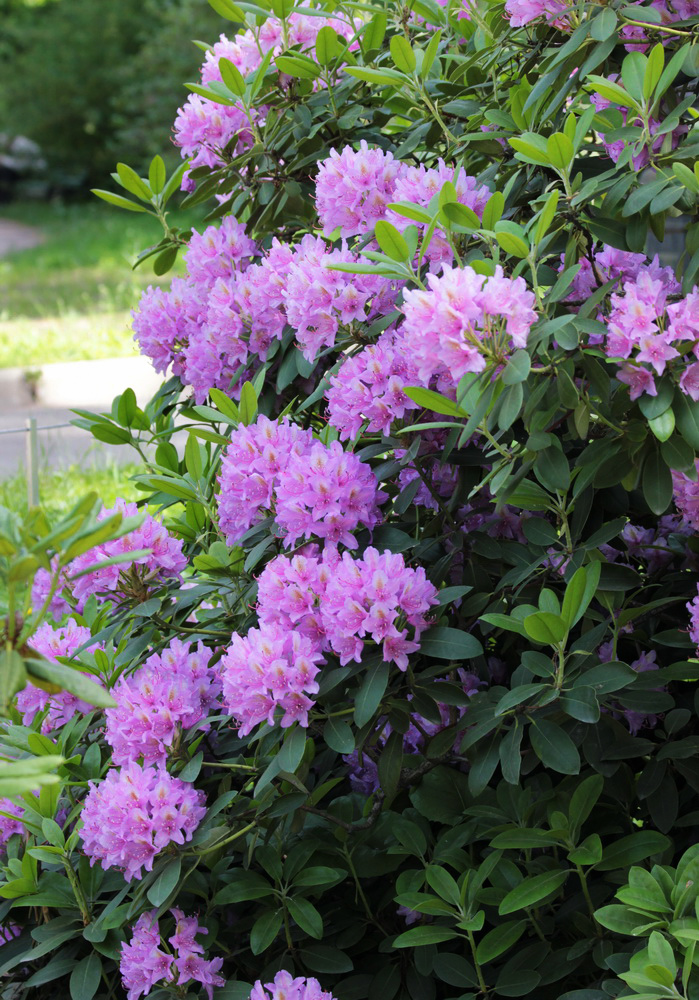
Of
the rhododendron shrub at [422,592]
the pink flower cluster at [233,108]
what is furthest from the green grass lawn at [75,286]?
the rhododendron shrub at [422,592]

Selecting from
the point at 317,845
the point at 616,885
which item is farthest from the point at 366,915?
the point at 616,885

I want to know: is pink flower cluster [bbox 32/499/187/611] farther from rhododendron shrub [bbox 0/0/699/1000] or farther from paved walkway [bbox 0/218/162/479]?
paved walkway [bbox 0/218/162/479]

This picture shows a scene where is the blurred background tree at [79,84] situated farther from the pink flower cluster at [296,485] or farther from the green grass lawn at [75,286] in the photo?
the pink flower cluster at [296,485]

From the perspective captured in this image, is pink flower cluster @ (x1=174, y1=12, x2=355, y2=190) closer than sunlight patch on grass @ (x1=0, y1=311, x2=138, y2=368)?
Yes

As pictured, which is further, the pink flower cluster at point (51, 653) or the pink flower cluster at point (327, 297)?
the pink flower cluster at point (51, 653)

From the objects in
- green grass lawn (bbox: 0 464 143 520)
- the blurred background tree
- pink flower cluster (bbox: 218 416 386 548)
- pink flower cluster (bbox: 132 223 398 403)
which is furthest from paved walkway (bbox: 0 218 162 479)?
the blurred background tree

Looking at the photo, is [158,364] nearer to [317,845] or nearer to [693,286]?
[317,845]

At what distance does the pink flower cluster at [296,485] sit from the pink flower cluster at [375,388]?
0.06 m

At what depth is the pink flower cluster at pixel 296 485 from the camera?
61.8 inches

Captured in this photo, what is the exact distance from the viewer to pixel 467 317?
4.25ft

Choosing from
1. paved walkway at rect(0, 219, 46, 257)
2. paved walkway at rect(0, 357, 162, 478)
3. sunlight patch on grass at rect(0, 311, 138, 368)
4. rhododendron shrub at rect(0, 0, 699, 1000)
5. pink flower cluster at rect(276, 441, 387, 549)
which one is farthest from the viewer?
paved walkway at rect(0, 219, 46, 257)

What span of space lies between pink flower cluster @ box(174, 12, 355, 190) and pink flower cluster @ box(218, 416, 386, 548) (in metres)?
0.73

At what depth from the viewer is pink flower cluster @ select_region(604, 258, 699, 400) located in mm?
1376

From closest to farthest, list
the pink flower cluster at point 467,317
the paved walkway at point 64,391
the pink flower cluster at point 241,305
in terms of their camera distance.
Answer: the pink flower cluster at point 467,317, the pink flower cluster at point 241,305, the paved walkway at point 64,391
